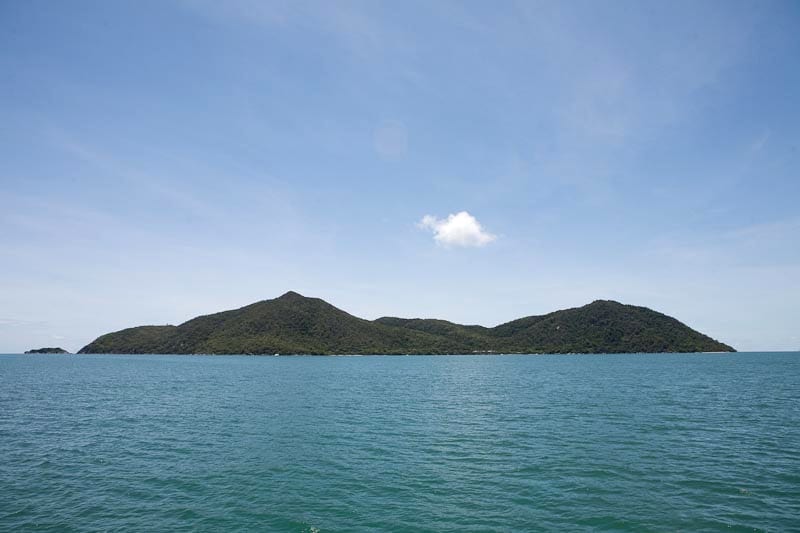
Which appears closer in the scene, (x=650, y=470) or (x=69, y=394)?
(x=650, y=470)

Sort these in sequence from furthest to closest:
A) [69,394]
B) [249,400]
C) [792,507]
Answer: [69,394] → [249,400] → [792,507]

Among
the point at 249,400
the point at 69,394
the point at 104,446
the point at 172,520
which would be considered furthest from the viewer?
the point at 69,394

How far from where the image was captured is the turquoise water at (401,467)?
2609 cm

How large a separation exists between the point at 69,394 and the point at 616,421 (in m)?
105

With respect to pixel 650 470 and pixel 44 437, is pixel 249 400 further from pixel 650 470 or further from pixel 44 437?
pixel 650 470

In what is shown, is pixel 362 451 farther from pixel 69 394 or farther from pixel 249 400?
pixel 69 394

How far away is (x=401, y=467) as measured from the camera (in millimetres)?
36406

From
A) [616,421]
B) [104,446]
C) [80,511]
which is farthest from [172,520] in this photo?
[616,421]

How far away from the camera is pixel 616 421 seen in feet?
186

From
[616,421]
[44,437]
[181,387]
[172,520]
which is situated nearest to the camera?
[172,520]

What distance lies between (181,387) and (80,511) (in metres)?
82.4

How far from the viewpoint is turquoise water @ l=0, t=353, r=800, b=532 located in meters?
26.1

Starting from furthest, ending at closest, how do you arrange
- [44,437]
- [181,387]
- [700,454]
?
[181,387], [44,437], [700,454]

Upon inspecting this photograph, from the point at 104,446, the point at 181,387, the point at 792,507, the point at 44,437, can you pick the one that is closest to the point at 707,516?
the point at 792,507
